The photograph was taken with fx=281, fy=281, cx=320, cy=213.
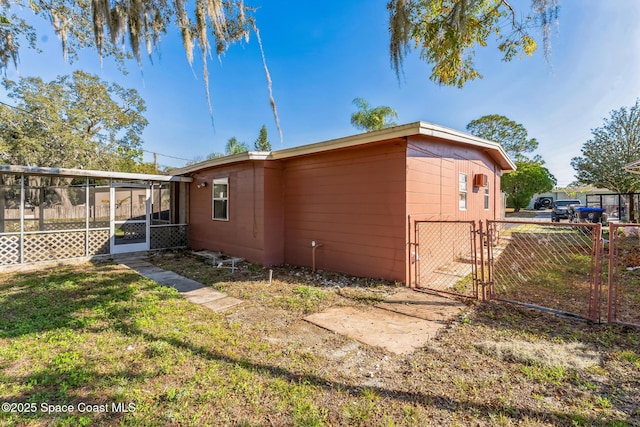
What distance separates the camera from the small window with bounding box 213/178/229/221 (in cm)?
798

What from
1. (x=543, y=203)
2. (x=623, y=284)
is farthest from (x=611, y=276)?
(x=543, y=203)

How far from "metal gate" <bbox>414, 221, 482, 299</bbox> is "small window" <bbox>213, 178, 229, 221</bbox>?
5.29 meters

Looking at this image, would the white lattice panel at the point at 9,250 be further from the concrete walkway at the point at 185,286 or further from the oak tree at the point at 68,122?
the oak tree at the point at 68,122

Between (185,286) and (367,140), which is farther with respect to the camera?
(185,286)

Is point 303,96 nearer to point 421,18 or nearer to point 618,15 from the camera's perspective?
point 421,18

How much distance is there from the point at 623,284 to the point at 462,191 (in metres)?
3.38

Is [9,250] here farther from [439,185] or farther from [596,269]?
[596,269]

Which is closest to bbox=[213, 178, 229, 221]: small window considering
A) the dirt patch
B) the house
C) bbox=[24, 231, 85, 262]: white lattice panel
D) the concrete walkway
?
the house

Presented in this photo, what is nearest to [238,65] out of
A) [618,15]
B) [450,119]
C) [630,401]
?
[618,15]

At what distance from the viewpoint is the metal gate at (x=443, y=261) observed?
472 centimetres

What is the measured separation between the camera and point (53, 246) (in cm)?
728

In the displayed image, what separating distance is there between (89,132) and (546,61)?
75.0 feet

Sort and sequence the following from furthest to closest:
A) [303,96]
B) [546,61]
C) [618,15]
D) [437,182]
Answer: [303,96], [437,182], [618,15], [546,61]

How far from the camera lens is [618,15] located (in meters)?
4.13
